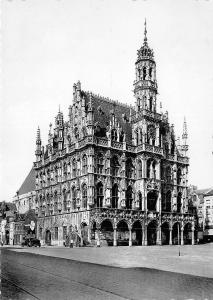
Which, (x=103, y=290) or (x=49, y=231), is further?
(x=49, y=231)

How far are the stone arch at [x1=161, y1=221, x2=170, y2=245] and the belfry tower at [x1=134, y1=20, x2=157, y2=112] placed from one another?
640 inches

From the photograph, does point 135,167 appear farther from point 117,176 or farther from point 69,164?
point 69,164

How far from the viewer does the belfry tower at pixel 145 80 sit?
178 ft

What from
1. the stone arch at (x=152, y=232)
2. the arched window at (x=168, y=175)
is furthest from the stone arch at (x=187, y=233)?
the arched window at (x=168, y=175)

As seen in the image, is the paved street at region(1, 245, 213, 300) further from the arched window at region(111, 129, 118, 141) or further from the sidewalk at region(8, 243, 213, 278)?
the arched window at region(111, 129, 118, 141)

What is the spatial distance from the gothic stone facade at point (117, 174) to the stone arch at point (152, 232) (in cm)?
13

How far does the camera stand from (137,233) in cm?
4959

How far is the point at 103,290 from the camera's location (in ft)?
37.6

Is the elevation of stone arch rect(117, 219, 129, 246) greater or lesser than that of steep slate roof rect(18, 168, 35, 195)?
lesser

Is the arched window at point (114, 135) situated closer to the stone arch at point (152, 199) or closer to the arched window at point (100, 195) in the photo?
the arched window at point (100, 195)

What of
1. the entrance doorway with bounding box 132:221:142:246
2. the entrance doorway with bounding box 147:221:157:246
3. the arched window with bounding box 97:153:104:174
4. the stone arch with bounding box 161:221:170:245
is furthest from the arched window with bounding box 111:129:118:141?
the stone arch with bounding box 161:221:170:245

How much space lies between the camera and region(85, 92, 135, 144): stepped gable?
52.0 meters

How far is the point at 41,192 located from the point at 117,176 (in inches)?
656

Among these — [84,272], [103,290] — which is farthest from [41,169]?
[103,290]
